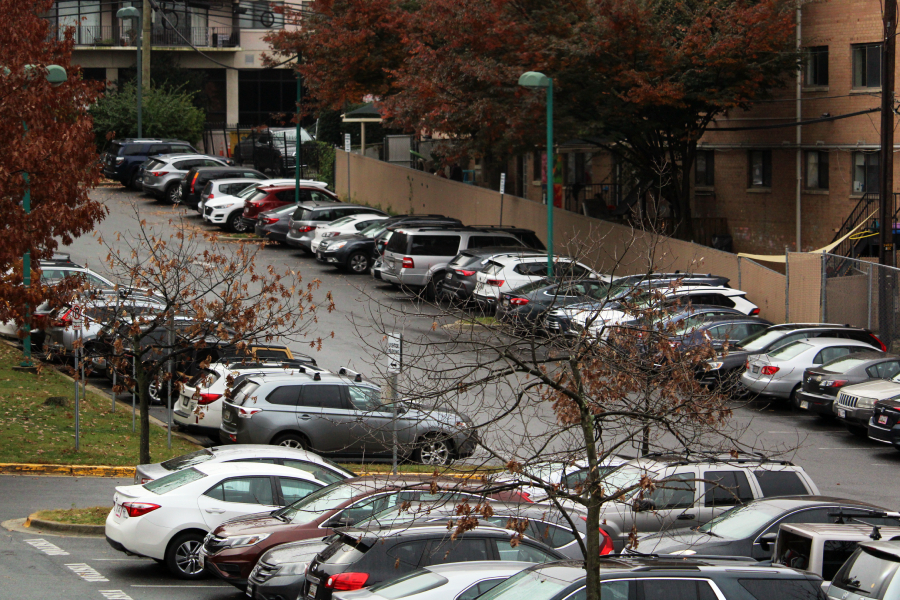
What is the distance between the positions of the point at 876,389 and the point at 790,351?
2.81m

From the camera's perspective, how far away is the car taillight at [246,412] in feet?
55.2

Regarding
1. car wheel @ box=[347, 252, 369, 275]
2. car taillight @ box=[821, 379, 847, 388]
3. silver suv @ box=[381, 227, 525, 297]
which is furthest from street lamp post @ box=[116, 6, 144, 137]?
car taillight @ box=[821, 379, 847, 388]

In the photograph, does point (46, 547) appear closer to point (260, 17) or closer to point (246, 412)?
point (246, 412)

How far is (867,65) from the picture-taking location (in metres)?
33.1

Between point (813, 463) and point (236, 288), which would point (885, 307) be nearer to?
point (813, 463)

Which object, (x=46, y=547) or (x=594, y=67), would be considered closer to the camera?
(x=46, y=547)

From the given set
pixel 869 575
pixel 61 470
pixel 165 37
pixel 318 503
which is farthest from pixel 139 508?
pixel 165 37

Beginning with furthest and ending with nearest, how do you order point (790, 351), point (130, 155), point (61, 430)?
point (130, 155) < point (790, 351) < point (61, 430)

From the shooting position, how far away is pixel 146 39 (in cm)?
5331

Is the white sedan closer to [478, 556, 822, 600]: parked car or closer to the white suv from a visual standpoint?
[478, 556, 822, 600]: parked car

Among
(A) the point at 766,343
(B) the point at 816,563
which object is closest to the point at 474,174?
(A) the point at 766,343

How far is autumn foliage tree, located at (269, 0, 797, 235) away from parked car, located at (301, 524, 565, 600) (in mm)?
20409

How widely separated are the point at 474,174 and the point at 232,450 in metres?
39.3

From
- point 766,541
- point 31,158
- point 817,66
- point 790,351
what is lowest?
point 766,541
